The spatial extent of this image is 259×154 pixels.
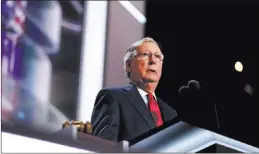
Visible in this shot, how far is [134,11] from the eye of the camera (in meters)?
2.11

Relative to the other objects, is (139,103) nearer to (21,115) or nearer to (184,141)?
(184,141)

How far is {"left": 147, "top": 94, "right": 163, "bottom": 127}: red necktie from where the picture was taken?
1940 mm

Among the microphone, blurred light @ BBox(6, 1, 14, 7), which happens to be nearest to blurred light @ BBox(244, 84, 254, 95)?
the microphone

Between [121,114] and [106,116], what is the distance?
0.22 feet

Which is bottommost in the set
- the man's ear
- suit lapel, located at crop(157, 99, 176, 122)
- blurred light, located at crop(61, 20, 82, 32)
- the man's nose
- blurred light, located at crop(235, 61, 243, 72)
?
suit lapel, located at crop(157, 99, 176, 122)

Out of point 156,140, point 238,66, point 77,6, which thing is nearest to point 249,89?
point 238,66

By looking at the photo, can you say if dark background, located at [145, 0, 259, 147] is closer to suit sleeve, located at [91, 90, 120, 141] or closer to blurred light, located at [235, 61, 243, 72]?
blurred light, located at [235, 61, 243, 72]

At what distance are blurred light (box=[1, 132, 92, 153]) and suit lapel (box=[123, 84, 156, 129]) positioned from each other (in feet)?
1.52

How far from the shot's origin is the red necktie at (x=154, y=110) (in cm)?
194

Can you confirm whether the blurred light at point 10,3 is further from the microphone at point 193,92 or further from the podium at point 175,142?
the microphone at point 193,92

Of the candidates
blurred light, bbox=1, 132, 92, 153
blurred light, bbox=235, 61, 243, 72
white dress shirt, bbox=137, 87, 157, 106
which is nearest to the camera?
blurred light, bbox=1, 132, 92, 153

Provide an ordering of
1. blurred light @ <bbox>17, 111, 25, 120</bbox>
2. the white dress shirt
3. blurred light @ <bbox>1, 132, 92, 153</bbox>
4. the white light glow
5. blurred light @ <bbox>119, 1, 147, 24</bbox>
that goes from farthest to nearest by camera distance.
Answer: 1. blurred light @ <bbox>119, 1, 147, 24</bbox>
2. the white dress shirt
3. the white light glow
4. blurred light @ <bbox>17, 111, 25, 120</bbox>
5. blurred light @ <bbox>1, 132, 92, 153</bbox>

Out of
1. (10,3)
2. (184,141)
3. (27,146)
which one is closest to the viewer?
(27,146)

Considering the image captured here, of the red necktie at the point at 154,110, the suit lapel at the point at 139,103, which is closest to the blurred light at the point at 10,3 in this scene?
the suit lapel at the point at 139,103
